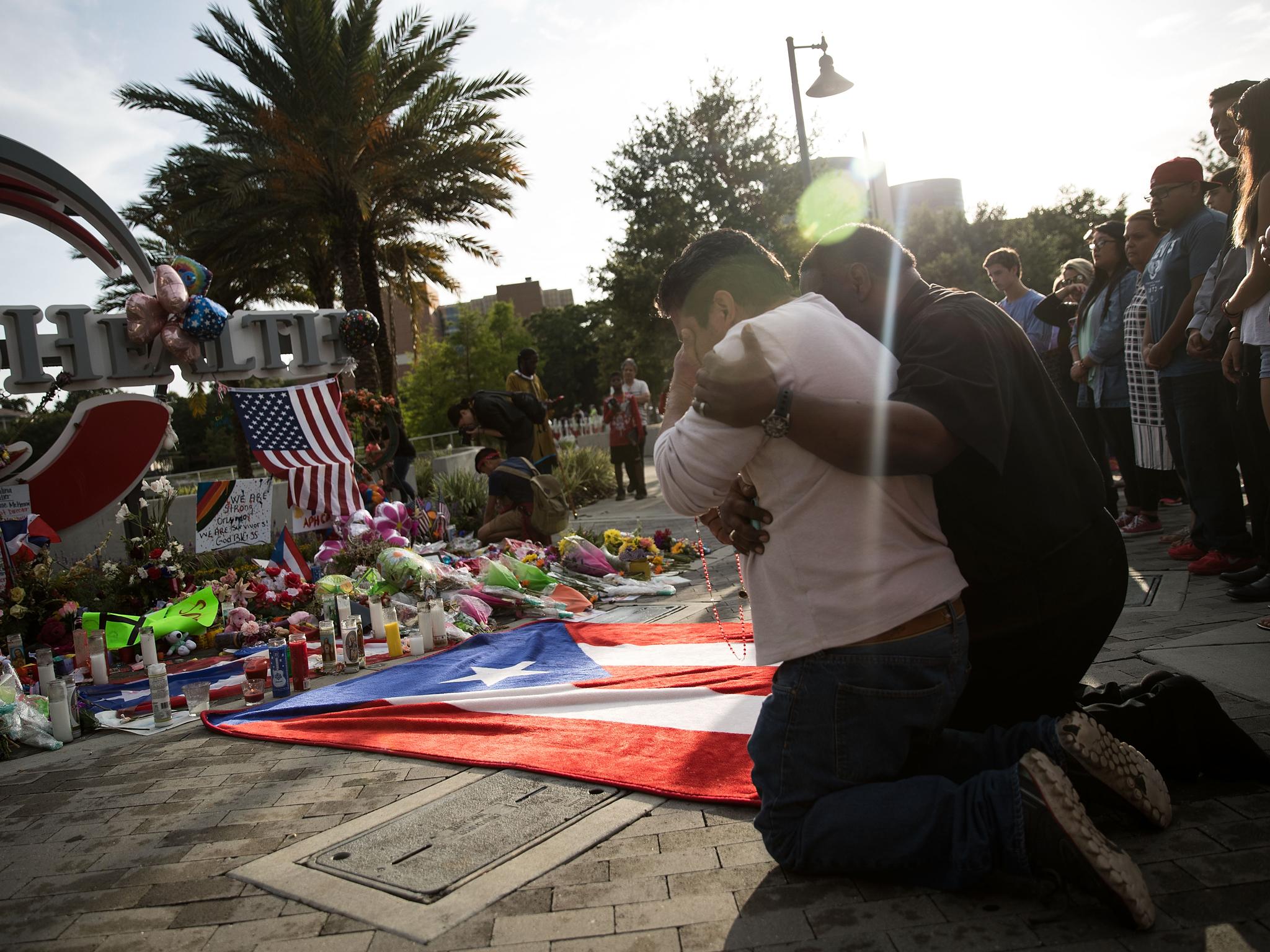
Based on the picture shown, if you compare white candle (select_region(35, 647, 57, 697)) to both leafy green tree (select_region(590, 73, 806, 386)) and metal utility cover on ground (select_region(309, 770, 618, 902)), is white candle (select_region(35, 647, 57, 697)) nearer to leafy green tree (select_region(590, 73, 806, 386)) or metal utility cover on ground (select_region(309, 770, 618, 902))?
metal utility cover on ground (select_region(309, 770, 618, 902))

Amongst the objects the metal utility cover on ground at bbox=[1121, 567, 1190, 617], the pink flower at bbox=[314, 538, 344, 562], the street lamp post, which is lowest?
the metal utility cover on ground at bbox=[1121, 567, 1190, 617]

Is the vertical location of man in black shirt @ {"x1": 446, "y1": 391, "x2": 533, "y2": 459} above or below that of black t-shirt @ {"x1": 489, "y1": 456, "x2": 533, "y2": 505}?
above

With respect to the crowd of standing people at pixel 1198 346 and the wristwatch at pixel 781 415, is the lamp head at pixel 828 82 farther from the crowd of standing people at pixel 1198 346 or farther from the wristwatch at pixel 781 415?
the wristwatch at pixel 781 415

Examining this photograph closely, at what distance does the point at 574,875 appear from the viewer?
8.00ft

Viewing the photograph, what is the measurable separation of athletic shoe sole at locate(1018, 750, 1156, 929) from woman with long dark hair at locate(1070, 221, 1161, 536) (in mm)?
4556

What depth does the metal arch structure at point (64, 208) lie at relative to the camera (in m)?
9.21

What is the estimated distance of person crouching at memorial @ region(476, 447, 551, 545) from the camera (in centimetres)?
815

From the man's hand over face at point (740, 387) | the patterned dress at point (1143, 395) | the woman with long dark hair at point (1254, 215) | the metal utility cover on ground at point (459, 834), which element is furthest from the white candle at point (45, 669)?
Answer: the patterned dress at point (1143, 395)

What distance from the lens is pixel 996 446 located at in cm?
218

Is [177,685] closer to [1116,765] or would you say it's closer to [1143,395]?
[1116,765]

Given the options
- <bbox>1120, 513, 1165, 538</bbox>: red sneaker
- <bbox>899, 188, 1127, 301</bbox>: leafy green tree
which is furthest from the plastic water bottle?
<bbox>899, 188, 1127, 301</bbox>: leafy green tree

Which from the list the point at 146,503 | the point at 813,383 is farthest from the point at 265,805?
the point at 146,503

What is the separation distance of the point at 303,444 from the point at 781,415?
824 centimetres

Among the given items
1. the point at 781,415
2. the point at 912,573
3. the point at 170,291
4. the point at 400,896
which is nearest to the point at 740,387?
the point at 781,415
